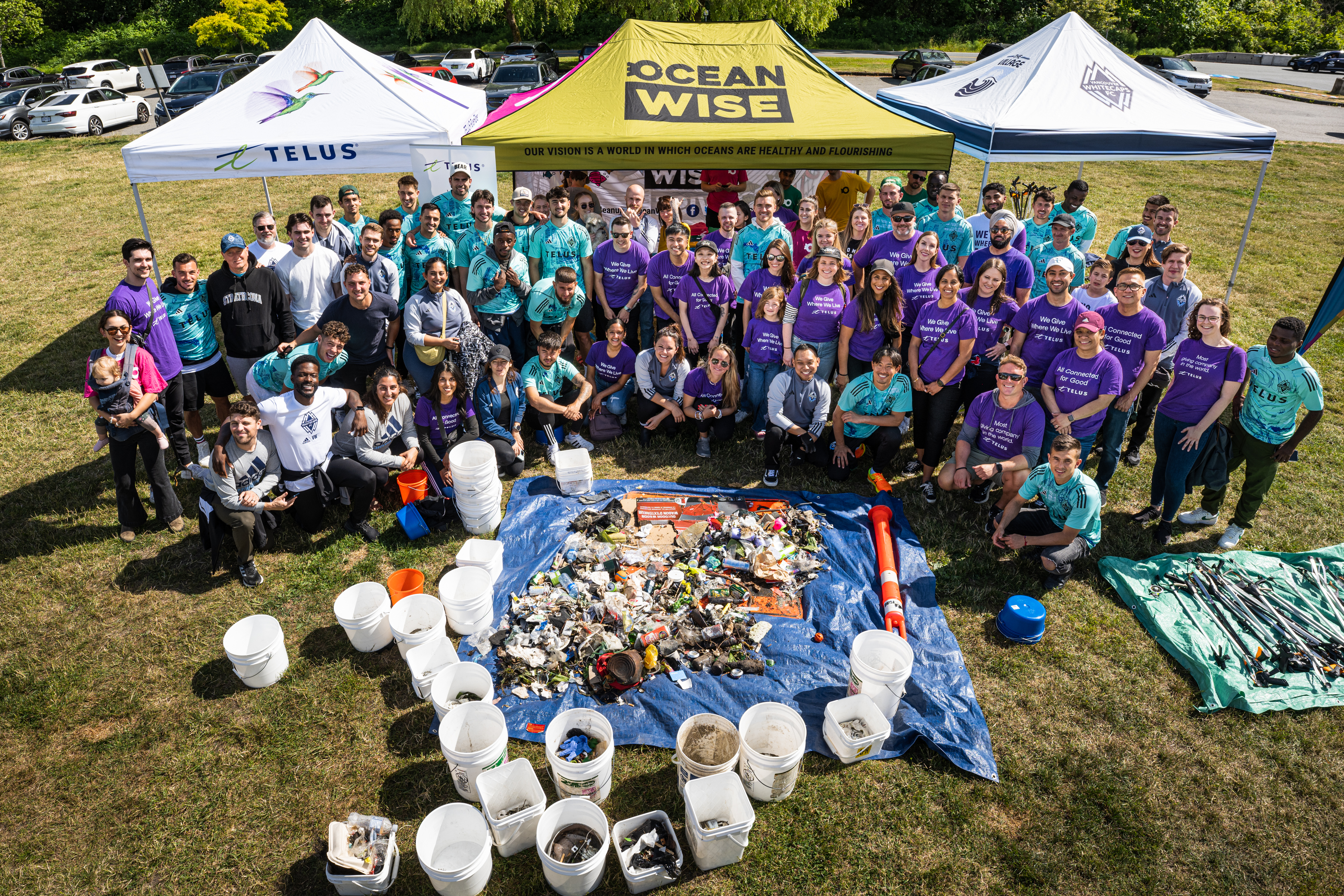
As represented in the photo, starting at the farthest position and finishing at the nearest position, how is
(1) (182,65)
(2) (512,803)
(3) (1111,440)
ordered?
(1) (182,65) < (3) (1111,440) < (2) (512,803)

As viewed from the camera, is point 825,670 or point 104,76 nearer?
point 825,670

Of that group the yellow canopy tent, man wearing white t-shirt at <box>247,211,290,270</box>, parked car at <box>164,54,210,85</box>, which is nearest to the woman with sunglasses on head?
the yellow canopy tent

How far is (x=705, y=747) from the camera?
4.55m

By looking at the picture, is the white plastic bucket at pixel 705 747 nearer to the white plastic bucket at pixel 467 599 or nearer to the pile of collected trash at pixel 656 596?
the pile of collected trash at pixel 656 596

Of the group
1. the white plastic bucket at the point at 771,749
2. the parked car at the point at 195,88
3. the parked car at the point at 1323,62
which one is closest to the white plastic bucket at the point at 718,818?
the white plastic bucket at the point at 771,749

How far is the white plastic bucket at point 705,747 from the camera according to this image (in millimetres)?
4348

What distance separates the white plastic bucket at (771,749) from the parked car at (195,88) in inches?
1059

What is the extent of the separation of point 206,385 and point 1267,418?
10.1 meters

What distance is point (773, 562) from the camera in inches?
248

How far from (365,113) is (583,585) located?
686 centimetres

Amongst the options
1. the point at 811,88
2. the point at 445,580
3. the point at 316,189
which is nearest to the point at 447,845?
the point at 445,580

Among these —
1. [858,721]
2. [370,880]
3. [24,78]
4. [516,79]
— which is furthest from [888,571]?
[24,78]

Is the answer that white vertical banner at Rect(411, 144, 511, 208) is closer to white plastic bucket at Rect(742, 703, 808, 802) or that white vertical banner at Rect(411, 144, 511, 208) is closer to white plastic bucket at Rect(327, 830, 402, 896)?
white plastic bucket at Rect(742, 703, 808, 802)

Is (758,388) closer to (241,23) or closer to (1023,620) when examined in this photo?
(1023,620)
